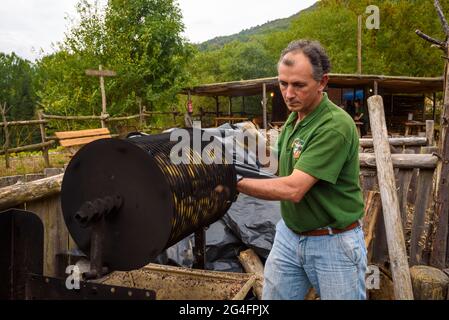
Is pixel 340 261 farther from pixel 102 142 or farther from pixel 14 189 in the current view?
pixel 14 189

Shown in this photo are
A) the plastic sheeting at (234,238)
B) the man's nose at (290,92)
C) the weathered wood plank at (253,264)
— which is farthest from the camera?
the plastic sheeting at (234,238)

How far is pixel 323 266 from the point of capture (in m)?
2.54

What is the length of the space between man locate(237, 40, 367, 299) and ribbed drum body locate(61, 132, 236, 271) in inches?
14.2

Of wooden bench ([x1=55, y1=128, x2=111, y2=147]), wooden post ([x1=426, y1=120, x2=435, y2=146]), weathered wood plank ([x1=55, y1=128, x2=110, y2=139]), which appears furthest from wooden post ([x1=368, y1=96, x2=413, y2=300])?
weathered wood plank ([x1=55, y1=128, x2=110, y2=139])

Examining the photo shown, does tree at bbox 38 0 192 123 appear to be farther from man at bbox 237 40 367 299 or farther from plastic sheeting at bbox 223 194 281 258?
man at bbox 237 40 367 299

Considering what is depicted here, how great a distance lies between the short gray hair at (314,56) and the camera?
238 cm

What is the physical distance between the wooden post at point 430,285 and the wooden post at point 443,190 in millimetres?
370

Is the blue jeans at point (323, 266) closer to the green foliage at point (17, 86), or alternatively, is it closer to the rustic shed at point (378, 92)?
the rustic shed at point (378, 92)

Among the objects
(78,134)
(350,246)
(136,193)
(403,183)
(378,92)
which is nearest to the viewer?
(136,193)

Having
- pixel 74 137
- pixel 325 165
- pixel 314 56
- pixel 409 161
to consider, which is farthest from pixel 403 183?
pixel 74 137

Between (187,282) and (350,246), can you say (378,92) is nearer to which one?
(187,282)

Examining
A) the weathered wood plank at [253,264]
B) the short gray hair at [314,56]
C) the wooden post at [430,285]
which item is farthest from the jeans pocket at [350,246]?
the weathered wood plank at [253,264]

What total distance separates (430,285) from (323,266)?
64.7 inches
